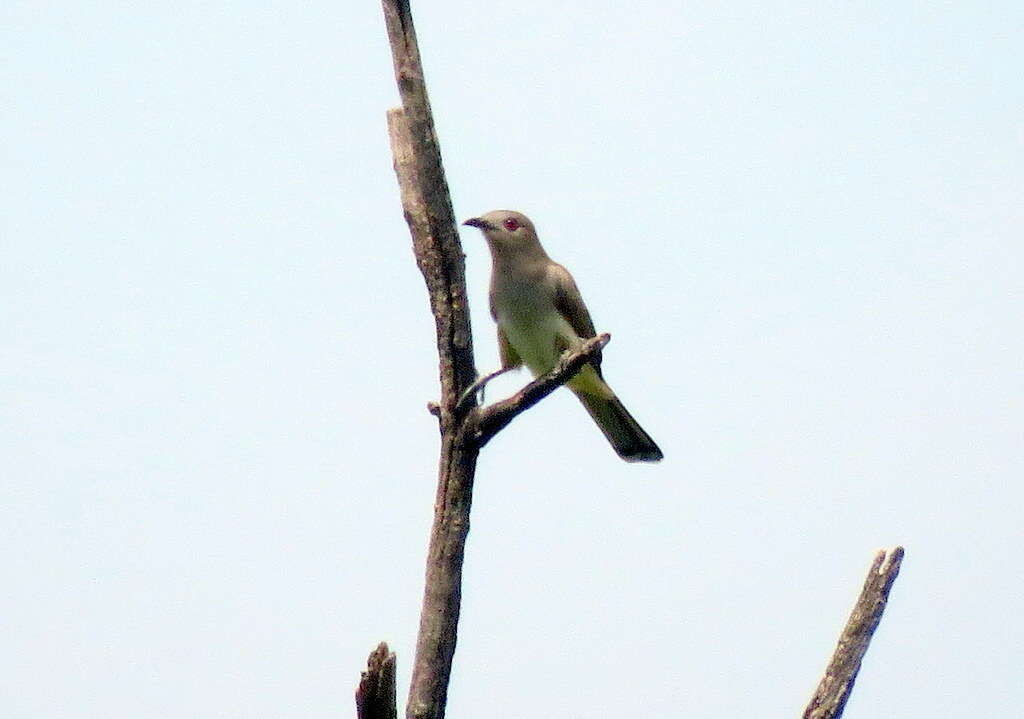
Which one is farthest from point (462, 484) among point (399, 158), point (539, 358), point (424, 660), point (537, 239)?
point (537, 239)

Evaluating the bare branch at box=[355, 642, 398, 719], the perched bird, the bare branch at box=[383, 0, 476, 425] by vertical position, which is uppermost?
the perched bird

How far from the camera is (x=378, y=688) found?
5.55m

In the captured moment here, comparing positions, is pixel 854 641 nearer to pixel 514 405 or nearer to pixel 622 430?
pixel 514 405

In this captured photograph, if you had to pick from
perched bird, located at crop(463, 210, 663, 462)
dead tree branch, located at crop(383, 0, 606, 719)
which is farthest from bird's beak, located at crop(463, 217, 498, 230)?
dead tree branch, located at crop(383, 0, 606, 719)

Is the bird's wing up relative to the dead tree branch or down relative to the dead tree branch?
up

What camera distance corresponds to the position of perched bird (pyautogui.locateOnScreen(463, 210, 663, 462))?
9617 millimetres

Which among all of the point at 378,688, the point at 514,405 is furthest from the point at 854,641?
the point at 378,688

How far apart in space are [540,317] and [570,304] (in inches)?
13.6

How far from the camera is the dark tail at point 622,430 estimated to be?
34.0 feet

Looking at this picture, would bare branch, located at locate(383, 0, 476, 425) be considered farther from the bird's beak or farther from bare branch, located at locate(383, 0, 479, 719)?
the bird's beak

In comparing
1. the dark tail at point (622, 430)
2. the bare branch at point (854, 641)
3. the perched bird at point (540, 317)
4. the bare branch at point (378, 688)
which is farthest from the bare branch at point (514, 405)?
the dark tail at point (622, 430)

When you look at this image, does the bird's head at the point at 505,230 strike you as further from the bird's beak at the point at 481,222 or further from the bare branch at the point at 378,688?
the bare branch at the point at 378,688

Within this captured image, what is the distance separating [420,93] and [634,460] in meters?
4.59

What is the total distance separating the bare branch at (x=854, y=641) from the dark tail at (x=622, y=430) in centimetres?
420
